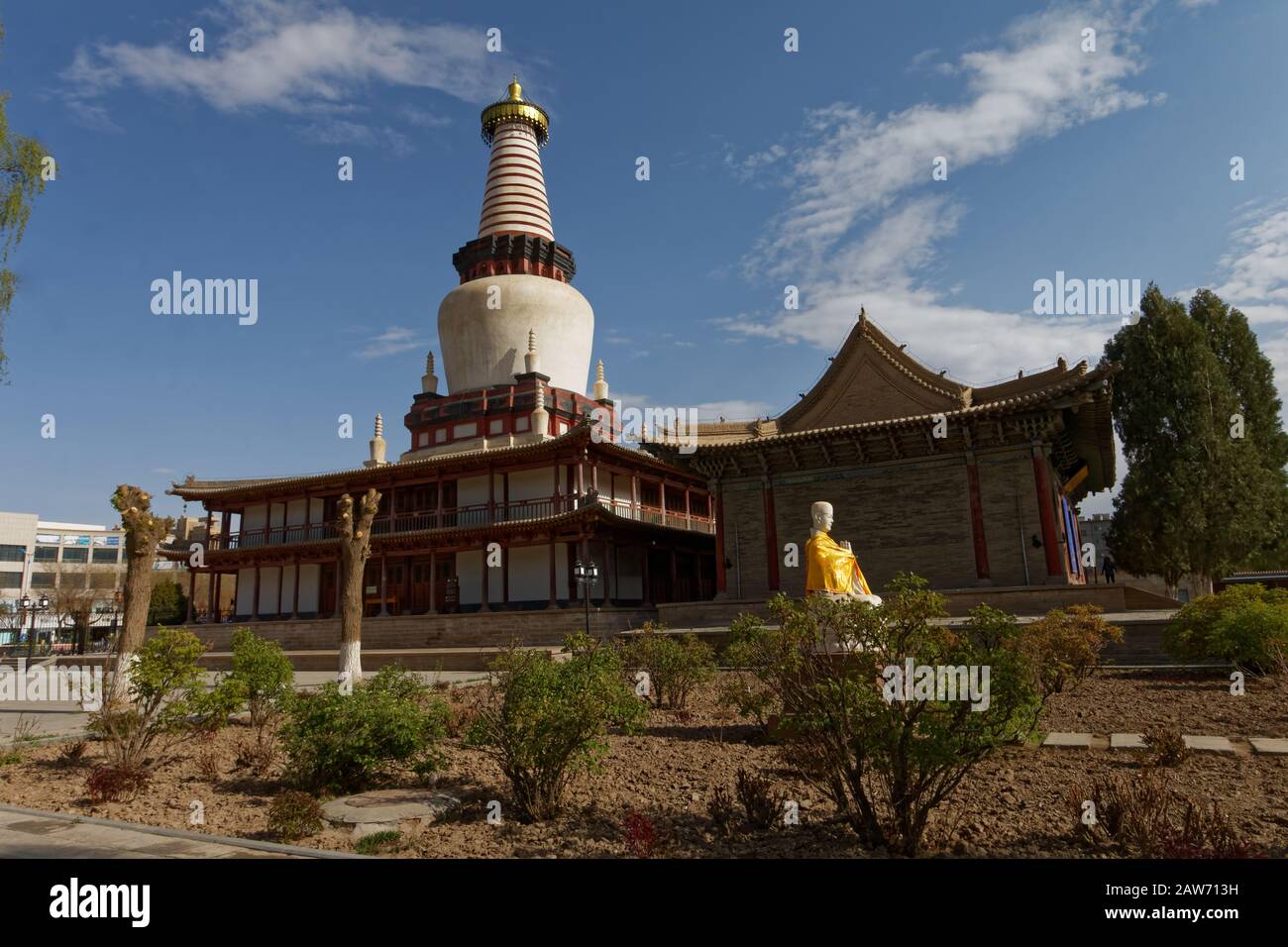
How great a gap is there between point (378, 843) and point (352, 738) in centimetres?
181

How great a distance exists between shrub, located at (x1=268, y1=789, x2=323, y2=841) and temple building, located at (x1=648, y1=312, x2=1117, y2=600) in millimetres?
16439

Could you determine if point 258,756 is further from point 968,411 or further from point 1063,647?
point 968,411

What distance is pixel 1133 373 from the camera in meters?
29.9

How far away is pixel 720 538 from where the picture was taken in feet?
A: 76.3

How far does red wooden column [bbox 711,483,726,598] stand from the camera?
2300 centimetres

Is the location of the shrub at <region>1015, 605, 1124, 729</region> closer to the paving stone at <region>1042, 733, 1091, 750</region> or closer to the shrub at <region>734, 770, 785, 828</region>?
the paving stone at <region>1042, 733, 1091, 750</region>

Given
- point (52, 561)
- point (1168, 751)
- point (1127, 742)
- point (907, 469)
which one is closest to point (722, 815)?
point (1168, 751)

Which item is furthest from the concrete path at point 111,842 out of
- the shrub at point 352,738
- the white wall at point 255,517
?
the white wall at point 255,517

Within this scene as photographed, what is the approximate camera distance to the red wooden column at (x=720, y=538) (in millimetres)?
23000

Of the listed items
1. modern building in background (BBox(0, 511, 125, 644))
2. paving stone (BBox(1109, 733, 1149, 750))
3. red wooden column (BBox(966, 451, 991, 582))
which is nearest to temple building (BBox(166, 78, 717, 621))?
red wooden column (BBox(966, 451, 991, 582))
